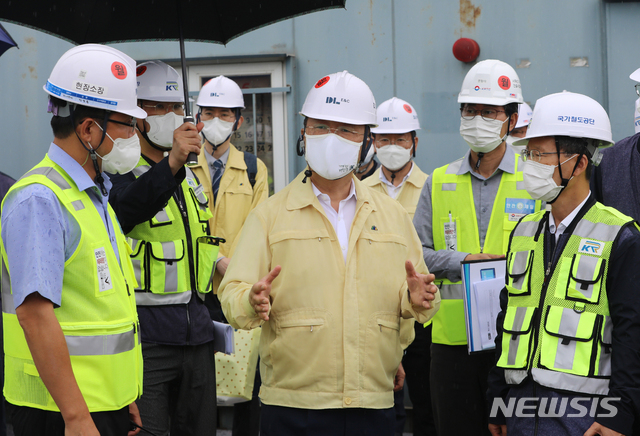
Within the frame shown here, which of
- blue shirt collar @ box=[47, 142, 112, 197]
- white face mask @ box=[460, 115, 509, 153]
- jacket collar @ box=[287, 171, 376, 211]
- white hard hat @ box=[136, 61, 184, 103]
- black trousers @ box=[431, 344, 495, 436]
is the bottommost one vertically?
black trousers @ box=[431, 344, 495, 436]

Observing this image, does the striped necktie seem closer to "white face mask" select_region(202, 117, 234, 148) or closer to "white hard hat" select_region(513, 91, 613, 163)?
"white face mask" select_region(202, 117, 234, 148)

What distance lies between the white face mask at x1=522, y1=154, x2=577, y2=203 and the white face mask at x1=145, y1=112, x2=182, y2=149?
6.31ft

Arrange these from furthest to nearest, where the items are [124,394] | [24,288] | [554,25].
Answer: [554,25], [124,394], [24,288]

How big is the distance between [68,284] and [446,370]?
2445 mm

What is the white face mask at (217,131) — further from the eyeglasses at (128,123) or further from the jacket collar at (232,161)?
the eyeglasses at (128,123)

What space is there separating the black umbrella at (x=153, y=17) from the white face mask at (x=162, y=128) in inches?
7.8

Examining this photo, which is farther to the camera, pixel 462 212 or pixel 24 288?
pixel 462 212

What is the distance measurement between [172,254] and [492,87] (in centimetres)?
228

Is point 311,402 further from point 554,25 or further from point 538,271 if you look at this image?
point 554,25

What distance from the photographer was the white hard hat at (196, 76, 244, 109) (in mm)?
5938

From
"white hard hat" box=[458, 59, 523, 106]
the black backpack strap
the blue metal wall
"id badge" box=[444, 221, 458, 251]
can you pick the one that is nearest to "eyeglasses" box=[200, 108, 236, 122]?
the black backpack strap

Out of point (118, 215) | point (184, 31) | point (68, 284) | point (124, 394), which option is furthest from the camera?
point (184, 31)

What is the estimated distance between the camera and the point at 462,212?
13.9 ft

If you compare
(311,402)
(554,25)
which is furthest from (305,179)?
(554,25)
